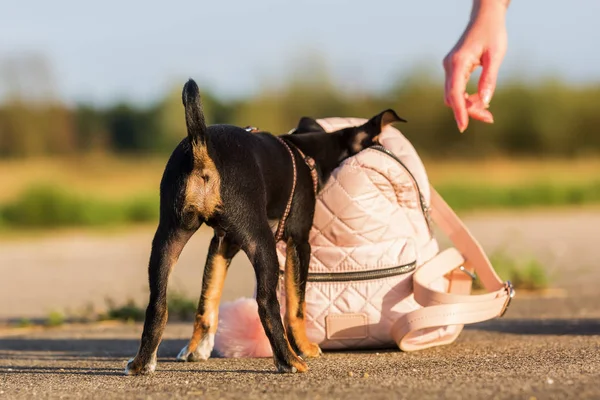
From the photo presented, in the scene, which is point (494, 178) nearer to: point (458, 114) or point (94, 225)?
point (94, 225)

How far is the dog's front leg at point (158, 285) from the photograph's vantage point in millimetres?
4223

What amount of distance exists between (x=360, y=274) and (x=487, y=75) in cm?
129

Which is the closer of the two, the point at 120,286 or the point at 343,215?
the point at 343,215

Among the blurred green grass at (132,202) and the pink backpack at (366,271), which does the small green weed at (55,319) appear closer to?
the pink backpack at (366,271)

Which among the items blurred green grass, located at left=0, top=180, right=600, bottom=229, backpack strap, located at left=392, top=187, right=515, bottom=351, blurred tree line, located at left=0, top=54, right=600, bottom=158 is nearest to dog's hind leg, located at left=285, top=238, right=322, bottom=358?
backpack strap, located at left=392, top=187, right=515, bottom=351

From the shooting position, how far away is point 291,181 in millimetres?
4895

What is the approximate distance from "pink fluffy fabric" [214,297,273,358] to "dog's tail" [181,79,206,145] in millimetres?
1326

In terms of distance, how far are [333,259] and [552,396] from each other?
1.92 m

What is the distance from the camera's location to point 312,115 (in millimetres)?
25531

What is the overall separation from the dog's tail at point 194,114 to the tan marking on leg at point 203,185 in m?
0.05

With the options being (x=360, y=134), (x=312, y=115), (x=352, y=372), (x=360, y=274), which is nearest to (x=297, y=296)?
(x=360, y=274)

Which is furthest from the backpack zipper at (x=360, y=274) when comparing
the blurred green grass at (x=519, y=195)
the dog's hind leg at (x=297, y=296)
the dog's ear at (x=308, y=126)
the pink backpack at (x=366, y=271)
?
the blurred green grass at (x=519, y=195)

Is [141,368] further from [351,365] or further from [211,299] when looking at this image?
[351,365]

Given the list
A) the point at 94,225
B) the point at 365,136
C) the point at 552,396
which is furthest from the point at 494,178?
the point at 552,396
